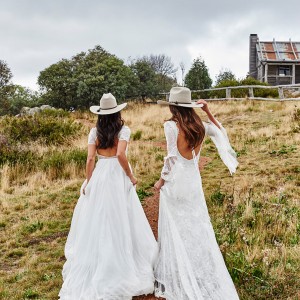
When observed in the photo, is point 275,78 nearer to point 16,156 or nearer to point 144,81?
point 144,81

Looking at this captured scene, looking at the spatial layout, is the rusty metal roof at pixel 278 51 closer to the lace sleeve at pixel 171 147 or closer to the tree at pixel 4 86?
the tree at pixel 4 86

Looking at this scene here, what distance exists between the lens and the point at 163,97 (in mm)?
31109

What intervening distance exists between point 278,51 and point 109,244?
3468 cm

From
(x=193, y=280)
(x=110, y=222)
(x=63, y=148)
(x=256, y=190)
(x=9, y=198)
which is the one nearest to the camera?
(x=193, y=280)

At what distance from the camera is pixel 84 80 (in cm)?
2578

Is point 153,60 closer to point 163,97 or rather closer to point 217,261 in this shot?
point 163,97

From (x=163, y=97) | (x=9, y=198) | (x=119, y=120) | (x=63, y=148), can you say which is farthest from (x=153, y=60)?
(x=119, y=120)

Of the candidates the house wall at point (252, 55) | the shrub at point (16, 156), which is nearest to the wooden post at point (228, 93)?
the house wall at point (252, 55)

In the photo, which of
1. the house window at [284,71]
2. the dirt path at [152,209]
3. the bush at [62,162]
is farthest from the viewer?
the house window at [284,71]

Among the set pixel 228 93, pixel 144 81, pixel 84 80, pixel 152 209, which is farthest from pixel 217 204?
pixel 144 81

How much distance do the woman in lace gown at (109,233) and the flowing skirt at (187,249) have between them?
0.27 m

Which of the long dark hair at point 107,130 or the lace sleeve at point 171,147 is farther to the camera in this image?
the long dark hair at point 107,130

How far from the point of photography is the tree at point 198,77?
30688 millimetres

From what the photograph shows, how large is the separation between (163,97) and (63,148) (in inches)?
712
